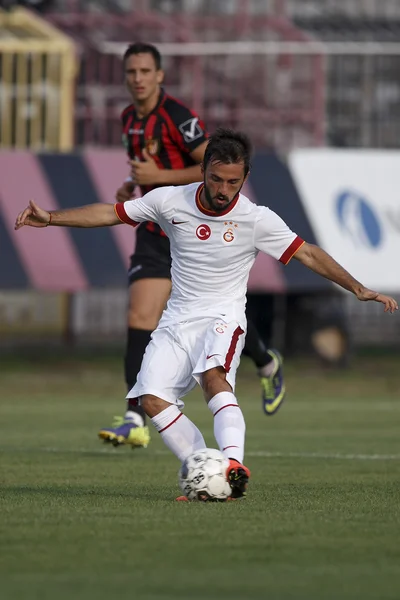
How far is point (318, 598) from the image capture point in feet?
14.1

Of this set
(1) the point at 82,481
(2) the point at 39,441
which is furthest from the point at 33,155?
(1) the point at 82,481

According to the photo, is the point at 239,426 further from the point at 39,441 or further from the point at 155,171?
the point at 39,441

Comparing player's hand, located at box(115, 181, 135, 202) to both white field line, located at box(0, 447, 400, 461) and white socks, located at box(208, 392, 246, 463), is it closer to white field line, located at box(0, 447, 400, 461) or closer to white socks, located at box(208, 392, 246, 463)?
white field line, located at box(0, 447, 400, 461)

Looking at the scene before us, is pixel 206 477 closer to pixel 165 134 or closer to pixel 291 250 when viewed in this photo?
pixel 291 250

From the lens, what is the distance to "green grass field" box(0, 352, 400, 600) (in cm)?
454

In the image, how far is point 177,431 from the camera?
22.9 feet

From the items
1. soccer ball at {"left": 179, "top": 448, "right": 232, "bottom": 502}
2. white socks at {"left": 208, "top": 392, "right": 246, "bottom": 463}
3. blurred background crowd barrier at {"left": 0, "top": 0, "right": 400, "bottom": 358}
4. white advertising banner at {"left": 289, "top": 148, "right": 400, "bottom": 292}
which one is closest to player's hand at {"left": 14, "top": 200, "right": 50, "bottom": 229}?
white socks at {"left": 208, "top": 392, "right": 246, "bottom": 463}

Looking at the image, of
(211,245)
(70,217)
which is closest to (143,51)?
(70,217)

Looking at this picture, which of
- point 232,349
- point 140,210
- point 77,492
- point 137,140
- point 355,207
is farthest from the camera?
point 355,207

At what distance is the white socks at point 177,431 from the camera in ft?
22.8

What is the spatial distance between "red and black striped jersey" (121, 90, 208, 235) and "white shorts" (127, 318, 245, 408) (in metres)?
2.47

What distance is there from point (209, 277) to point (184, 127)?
2507 mm

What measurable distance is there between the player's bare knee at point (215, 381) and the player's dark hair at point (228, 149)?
37.0 inches

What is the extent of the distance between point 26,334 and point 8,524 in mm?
15299
